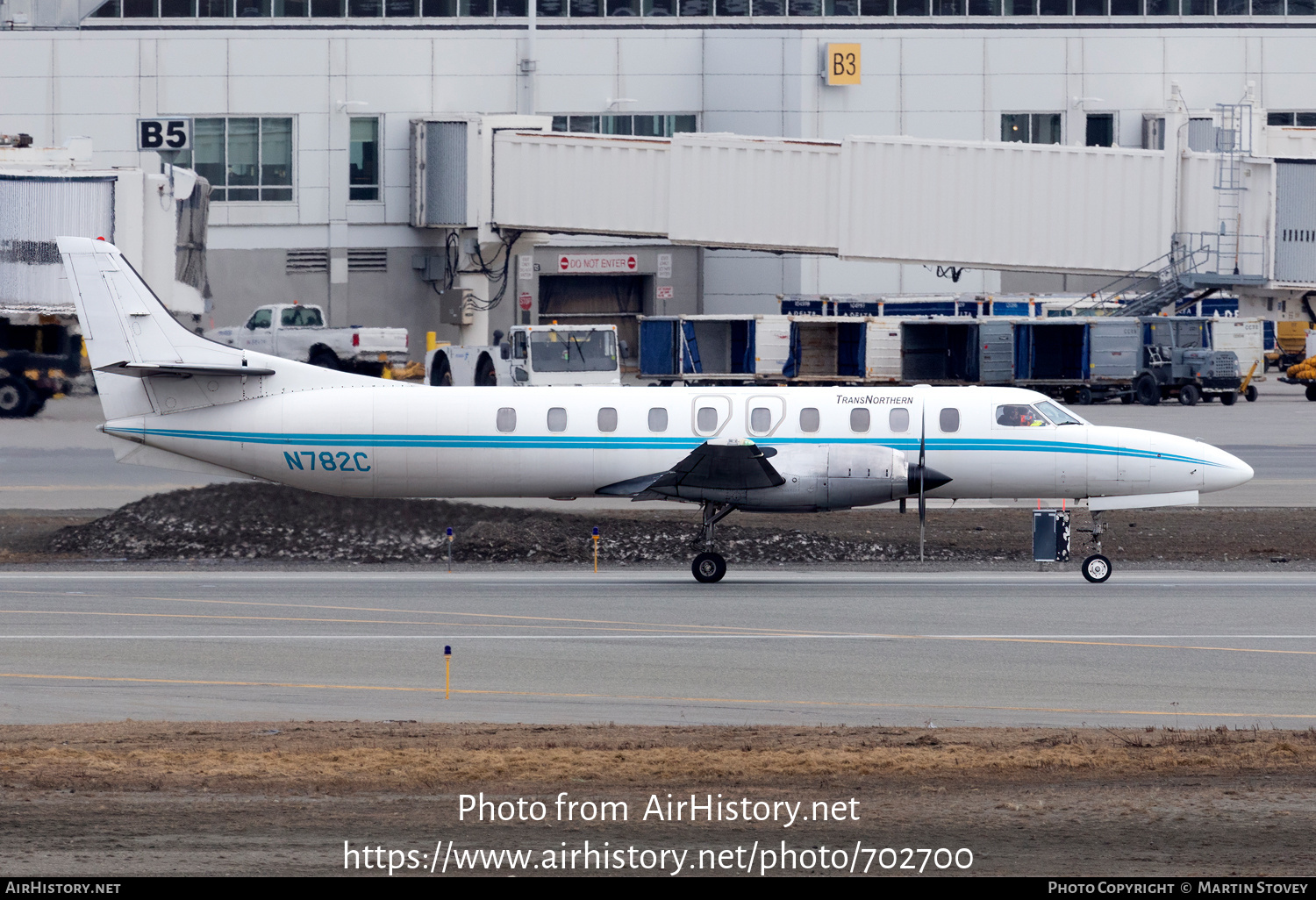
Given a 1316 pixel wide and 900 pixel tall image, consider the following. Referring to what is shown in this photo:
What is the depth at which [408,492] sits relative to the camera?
27.4m

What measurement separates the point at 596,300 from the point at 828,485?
4866 cm

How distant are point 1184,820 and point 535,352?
37451mm

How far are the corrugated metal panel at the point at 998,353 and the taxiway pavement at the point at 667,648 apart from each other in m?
26.1

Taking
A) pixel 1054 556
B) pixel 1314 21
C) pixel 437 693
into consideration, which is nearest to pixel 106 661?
pixel 437 693

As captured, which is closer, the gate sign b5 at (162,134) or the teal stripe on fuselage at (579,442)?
the teal stripe on fuselage at (579,442)

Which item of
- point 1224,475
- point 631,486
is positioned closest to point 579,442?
point 631,486

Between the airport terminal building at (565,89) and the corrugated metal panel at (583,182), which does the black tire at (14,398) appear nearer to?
the airport terminal building at (565,89)

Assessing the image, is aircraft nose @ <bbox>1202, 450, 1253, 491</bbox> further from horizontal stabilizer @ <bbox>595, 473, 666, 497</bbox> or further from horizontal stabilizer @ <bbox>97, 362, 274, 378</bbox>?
horizontal stabilizer @ <bbox>97, 362, 274, 378</bbox>

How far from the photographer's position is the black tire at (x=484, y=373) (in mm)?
49656

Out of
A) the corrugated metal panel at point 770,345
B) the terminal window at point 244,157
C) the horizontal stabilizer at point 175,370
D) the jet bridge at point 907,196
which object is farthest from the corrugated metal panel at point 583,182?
the horizontal stabilizer at point 175,370

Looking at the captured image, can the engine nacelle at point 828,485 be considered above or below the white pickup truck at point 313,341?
below

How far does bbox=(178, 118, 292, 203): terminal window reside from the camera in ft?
203

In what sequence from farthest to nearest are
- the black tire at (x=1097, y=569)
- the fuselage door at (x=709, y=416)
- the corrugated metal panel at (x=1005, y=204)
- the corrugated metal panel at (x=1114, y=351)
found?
the corrugated metal panel at (x=1005, y=204) → the corrugated metal panel at (x=1114, y=351) → the fuselage door at (x=709, y=416) → the black tire at (x=1097, y=569)
